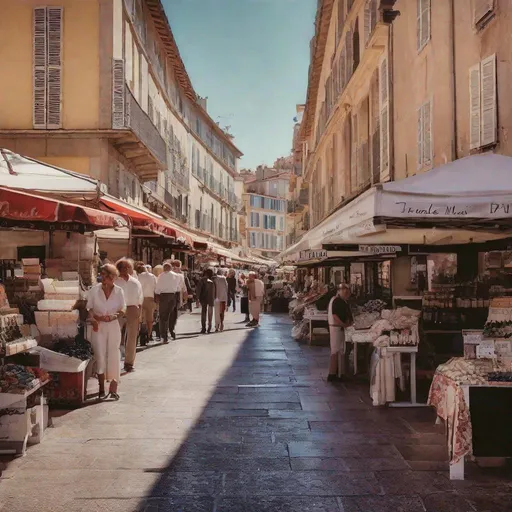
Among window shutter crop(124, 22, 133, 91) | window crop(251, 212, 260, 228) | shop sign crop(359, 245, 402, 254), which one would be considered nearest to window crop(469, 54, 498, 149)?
shop sign crop(359, 245, 402, 254)

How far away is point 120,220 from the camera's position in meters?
9.23

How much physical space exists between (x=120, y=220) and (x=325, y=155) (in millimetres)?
19512

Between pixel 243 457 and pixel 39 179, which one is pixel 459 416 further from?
pixel 39 179

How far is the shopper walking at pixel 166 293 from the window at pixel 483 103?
6.68 m

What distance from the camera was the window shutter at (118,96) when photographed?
18.8 metres

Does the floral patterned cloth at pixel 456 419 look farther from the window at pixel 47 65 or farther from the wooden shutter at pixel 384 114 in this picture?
the window at pixel 47 65

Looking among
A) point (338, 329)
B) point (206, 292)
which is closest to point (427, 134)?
point (338, 329)

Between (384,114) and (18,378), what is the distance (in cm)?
1193

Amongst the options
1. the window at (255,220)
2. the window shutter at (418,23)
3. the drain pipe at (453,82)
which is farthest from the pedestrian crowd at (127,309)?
the window at (255,220)

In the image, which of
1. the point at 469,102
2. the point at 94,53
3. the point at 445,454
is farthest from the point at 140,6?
the point at 445,454

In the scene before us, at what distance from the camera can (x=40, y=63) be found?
18953mm

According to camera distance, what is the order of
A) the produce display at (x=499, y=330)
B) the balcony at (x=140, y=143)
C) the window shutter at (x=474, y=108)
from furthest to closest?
1. the balcony at (x=140, y=143)
2. the window shutter at (x=474, y=108)
3. the produce display at (x=499, y=330)

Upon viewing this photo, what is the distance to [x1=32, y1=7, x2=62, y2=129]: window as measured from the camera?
18.9 m

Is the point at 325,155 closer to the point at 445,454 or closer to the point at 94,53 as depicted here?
the point at 94,53
